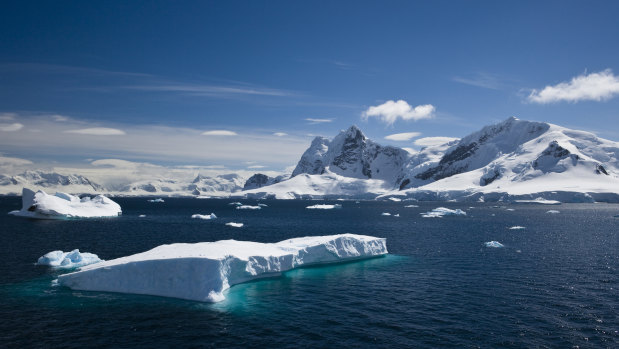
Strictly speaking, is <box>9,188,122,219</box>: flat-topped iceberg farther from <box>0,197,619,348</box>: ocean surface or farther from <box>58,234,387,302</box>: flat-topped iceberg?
<box>58,234,387,302</box>: flat-topped iceberg

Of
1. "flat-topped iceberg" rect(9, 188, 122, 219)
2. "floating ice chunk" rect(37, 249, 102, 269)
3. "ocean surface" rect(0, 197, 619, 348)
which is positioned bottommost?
"ocean surface" rect(0, 197, 619, 348)

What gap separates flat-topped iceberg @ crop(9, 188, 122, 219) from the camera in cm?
9588

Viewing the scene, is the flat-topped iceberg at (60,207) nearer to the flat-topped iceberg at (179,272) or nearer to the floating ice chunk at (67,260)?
the floating ice chunk at (67,260)

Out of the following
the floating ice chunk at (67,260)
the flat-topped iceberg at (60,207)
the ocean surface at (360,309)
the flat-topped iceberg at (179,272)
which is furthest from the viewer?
the flat-topped iceberg at (60,207)

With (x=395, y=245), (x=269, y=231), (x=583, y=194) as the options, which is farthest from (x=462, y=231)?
(x=583, y=194)

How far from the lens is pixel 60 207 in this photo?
316 feet

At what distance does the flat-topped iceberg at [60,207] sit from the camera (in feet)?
315

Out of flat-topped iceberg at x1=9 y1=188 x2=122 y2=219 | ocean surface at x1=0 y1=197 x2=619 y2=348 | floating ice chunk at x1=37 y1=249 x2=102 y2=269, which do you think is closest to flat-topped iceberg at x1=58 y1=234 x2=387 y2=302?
ocean surface at x1=0 y1=197 x2=619 y2=348

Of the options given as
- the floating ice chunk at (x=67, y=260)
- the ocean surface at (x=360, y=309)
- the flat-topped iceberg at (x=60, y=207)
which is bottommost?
the ocean surface at (x=360, y=309)

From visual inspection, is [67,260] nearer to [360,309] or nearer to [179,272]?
[179,272]

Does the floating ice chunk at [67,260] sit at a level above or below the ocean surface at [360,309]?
above

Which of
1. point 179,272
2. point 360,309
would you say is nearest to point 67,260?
point 179,272

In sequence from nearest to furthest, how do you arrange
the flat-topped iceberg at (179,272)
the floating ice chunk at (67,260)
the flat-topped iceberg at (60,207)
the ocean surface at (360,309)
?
the ocean surface at (360,309) → the flat-topped iceberg at (179,272) → the floating ice chunk at (67,260) → the flat-topped iceberg at (60,207)

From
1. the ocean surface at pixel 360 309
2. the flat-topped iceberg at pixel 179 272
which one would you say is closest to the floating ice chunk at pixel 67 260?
the ocean surface at pixel 360 309
